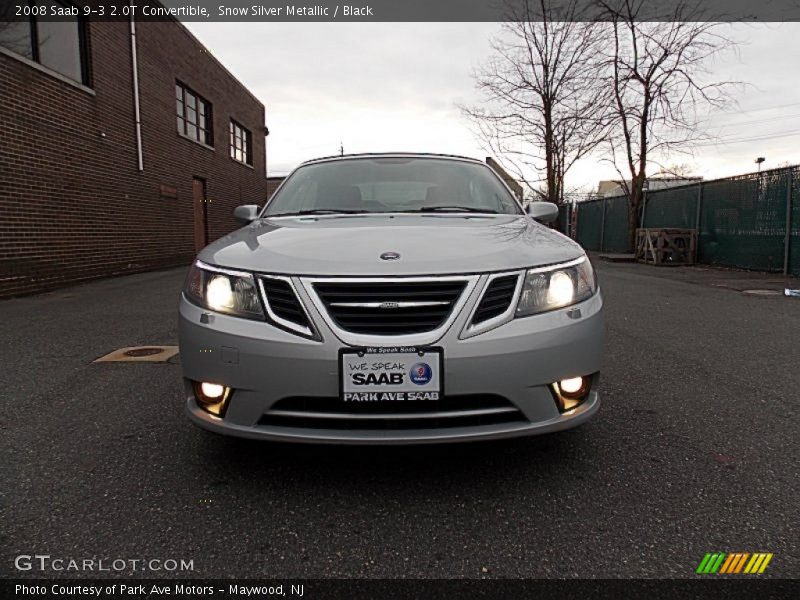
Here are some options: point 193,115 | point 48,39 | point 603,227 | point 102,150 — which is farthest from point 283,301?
point 603,227

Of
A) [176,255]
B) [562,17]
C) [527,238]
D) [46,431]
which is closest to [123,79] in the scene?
[176,255]

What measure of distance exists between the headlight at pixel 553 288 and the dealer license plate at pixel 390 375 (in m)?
0.42

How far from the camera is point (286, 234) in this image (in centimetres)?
253

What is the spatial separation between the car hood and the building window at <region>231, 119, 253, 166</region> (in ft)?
56.9

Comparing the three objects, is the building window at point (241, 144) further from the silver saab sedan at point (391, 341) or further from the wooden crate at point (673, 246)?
the silver saab sedan at point (391, 341)

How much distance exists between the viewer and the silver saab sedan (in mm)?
1884

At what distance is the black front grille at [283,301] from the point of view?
1.97 metres

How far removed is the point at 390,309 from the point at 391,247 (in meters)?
0.36

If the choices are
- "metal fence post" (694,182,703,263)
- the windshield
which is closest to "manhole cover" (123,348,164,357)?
the windshield

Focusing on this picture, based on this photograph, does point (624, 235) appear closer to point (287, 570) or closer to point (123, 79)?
point (123, 79)

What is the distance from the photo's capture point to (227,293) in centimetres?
212

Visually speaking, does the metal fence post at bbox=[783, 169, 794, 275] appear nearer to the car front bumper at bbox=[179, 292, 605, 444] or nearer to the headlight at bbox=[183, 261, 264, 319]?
the car front bumper at bbox=[179, 292, 605, 444]

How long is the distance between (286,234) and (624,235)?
1741 centimetres
